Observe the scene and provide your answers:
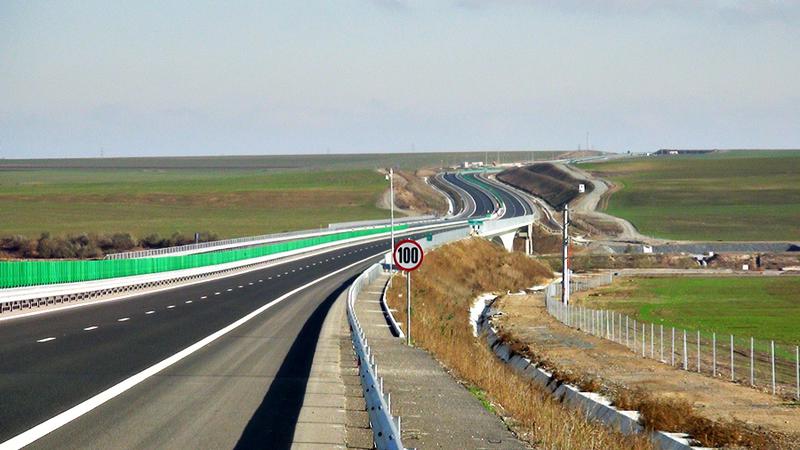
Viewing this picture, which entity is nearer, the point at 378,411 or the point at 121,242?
the point at 378,411

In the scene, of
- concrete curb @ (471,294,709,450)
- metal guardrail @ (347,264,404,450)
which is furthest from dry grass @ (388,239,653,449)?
metal guardrail @ (347,264,404,450)

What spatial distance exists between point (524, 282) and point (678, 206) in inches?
→ 2991

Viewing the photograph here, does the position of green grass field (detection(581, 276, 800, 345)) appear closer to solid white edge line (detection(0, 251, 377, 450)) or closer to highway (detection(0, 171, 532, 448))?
highway (detection(0, 171, 532, 448))

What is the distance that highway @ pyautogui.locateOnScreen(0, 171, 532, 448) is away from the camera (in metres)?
15.1

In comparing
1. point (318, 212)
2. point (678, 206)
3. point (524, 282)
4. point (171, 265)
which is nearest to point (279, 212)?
point (318, 212)

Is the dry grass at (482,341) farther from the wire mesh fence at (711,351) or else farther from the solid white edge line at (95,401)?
the wire mesh fence at (711,351)

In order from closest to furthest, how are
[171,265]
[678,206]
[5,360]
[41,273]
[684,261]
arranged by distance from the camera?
[5,360]
[41,273]
[171,265]
[684,261]
[678,206]

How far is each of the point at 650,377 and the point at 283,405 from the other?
2255cm

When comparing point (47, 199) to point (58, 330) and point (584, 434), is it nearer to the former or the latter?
point (58, 330)

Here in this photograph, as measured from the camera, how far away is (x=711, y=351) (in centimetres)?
4966

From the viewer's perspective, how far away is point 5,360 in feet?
73.6

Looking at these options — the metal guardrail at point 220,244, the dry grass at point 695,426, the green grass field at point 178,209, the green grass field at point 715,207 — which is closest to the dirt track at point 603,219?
the green grass field at point 715,207

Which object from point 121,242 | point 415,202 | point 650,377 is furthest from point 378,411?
point 415,202

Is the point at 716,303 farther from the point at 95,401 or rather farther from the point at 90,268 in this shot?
the point at 95,401
